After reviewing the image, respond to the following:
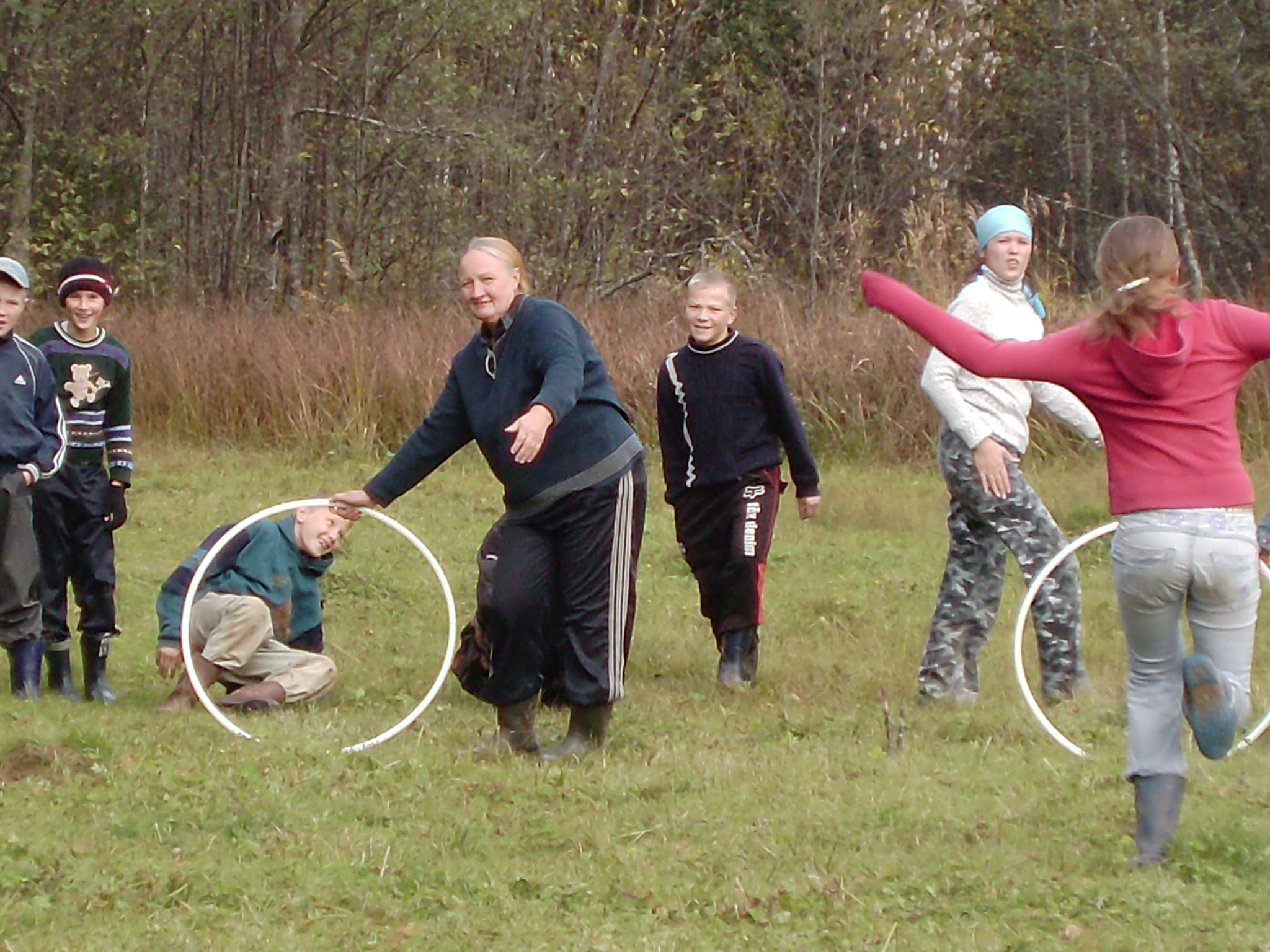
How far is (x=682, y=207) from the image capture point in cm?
2486

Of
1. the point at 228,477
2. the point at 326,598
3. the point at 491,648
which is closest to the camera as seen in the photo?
the point at 491,648

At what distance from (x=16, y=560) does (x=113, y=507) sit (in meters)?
0.88

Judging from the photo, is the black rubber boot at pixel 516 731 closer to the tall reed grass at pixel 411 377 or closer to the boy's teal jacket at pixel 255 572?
the boy's teal jacket at pixel 255 572

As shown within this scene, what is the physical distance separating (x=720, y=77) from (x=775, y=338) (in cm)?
953

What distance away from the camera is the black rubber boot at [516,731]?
6516 mm

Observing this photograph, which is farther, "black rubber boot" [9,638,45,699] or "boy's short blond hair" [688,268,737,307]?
"boy's short blond hair" [688,268,737,307]

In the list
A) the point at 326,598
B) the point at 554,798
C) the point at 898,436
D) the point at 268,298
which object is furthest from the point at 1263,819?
the point at 268,298

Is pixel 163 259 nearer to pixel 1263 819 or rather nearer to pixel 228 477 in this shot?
pixel 228 477

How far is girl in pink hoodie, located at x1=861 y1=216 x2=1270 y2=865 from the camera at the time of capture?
465 cm

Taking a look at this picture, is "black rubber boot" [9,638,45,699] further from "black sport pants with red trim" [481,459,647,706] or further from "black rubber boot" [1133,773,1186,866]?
"black rubber boot" [1133,773,1186,866]

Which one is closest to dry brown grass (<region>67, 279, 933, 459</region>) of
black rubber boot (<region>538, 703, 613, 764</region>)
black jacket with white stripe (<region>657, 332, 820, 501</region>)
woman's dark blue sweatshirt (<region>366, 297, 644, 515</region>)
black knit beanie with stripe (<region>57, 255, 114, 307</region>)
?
black jacket with white stripe (<region>657, 332, 820, 501</region>)

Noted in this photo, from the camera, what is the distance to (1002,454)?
6969 millimetres

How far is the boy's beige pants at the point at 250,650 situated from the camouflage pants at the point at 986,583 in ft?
8.85

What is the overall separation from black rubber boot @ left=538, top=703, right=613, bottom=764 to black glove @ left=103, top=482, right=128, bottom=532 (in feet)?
8.67
